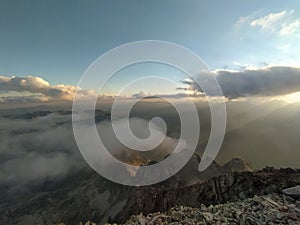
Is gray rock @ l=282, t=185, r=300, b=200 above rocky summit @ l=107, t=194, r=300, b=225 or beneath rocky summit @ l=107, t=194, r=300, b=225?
above

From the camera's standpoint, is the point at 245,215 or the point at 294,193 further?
the point at 294,193

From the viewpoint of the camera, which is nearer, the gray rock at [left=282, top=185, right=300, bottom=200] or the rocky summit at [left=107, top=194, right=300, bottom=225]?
the rocky summit at [left=107, top=194, right=300, bottom=225]

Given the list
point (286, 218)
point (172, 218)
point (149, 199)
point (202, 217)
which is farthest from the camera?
point (149, 199)

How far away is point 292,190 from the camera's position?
28219 mm

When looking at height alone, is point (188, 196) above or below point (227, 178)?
below

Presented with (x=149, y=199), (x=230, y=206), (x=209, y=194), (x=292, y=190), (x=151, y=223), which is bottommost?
(x=149, y=199)

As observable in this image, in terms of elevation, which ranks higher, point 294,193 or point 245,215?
point 294,193

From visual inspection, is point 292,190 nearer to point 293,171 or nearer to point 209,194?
point 293,171

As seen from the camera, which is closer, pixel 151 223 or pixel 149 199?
pixel 151 223

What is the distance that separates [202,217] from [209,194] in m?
42.0

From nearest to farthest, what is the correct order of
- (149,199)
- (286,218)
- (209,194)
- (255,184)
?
(286,218), (255,184), (209,194), (149,199)

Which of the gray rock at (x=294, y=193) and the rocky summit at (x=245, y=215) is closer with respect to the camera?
the rocky summit at (x=245, y=215)

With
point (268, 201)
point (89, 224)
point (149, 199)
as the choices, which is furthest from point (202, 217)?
point (149, 199)

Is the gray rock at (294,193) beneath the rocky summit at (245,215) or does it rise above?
above
